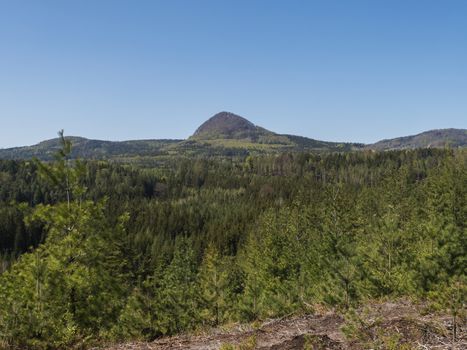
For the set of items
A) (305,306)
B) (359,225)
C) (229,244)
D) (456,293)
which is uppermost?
(456,293)

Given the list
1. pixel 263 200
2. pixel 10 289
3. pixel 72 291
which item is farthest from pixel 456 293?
pixel 263 200

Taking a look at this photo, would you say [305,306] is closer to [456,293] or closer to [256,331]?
[256,331]

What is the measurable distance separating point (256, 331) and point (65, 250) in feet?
30.0

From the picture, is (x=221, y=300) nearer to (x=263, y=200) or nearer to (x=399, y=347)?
(x=399, y=347)

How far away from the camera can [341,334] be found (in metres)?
9.47

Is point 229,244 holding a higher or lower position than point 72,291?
lower

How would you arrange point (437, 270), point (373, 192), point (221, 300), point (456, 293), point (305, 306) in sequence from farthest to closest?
1. point (373, 192)
2. point (221, 300)
3. point (437, 270)
4. point (305, 306)
5. point (456, 293)

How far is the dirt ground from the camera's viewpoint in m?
7.67

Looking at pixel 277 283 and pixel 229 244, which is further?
pixel 229 244

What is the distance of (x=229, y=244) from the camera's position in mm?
105375

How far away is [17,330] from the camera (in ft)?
38.4

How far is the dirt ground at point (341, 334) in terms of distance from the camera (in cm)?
767

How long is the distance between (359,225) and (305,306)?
36.3 metres

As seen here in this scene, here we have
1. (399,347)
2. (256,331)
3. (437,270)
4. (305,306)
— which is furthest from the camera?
(437,270)
